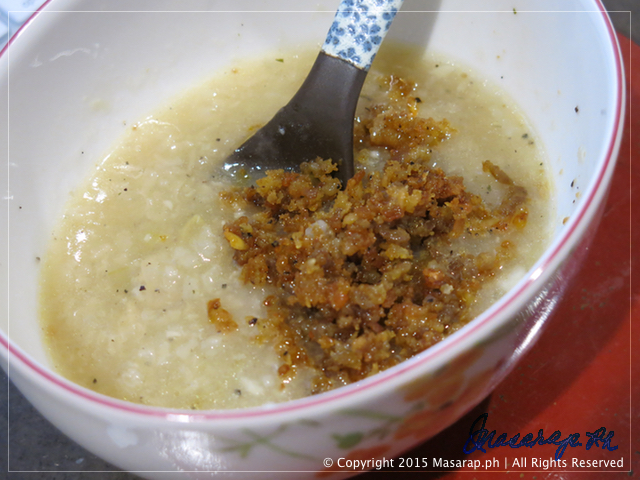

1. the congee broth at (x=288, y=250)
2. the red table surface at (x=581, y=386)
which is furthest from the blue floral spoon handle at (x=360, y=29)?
the red table surface at (x=581, y=386)

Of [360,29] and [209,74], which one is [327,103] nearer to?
[360,29]

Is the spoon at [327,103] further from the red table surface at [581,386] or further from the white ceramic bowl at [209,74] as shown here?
the red table surface at [581,386]

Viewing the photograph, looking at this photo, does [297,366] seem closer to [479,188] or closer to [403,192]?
[403,192]

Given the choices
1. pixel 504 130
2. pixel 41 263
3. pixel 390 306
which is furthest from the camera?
pixel 504 130

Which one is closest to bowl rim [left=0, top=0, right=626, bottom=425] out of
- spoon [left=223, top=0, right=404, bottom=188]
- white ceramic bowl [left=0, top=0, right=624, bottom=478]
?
white ceramic bowl [left=0, top=0, right=624, bottom=478]

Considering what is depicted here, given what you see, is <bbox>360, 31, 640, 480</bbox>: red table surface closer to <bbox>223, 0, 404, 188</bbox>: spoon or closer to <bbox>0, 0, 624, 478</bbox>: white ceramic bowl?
<bbox>0, 0, 624, 478</bbox>: white ceramic bowl

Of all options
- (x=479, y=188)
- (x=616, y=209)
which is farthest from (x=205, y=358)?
(x=616, y=209)

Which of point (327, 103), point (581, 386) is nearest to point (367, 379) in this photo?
point (581, 386)
